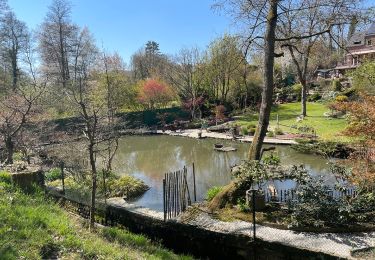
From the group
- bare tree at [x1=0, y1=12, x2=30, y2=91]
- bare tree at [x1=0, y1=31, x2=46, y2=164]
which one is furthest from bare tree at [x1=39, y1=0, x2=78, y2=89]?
bare tree at [x1=0, y1=31, x2=46, y2=164]

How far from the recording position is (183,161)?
21.5m

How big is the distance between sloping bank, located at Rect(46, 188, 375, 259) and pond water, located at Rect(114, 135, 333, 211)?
2.91 meters

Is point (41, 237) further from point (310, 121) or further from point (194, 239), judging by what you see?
point (310, 121)

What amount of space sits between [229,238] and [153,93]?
3351cm

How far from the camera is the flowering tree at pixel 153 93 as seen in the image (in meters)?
40.2

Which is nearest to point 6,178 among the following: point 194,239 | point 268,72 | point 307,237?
point 194,239

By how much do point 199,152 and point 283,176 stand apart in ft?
49.6

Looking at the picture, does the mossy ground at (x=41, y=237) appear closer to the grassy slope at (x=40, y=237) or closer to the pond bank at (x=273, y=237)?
the grassy slope at (x=40, y=237)

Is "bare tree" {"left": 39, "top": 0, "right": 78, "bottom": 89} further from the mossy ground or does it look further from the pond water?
the mossy ground

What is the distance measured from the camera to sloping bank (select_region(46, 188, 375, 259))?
704 centimetres

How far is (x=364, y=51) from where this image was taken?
157 feet

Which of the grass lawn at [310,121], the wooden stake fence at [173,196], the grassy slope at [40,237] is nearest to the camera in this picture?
the grassy slope at [40,237]

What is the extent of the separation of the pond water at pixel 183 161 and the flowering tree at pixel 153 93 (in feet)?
34.8

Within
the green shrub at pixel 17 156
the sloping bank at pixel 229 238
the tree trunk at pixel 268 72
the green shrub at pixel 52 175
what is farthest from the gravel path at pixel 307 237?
the green shrub at pixel 17 156
